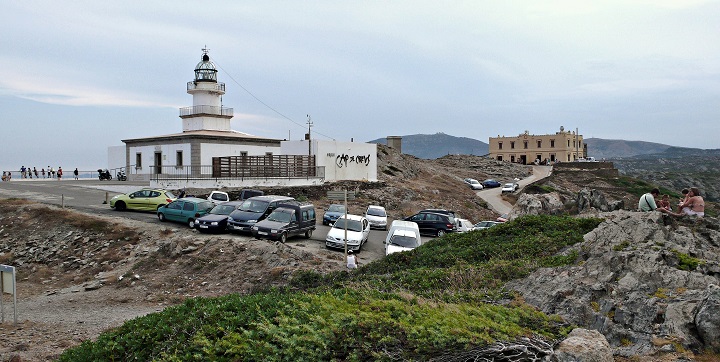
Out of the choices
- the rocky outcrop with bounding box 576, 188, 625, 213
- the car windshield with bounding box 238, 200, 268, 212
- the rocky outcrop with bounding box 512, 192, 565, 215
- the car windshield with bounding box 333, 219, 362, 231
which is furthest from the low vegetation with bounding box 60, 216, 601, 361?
the rocky outcrop with bounding box 512, 192, 565, 215

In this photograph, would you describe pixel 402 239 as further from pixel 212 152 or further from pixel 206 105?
pixel 206 105

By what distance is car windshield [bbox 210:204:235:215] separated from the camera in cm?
2378

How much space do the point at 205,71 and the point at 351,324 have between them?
140 ft

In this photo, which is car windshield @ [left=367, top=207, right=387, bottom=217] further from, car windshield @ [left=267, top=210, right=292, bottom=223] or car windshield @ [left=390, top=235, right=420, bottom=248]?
car windshield @ [left=390, top=235, right=420, bottom=248]

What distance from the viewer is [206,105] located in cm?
4506

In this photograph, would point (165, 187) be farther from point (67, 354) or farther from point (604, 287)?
point (604, 287)

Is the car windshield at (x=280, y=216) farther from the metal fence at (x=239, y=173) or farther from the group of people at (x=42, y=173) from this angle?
the group of people at (x=42, y=173)

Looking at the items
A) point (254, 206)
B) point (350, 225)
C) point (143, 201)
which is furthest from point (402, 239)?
point (143, 201)

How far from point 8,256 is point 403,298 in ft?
67.7

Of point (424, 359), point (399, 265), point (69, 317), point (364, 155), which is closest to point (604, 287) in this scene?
point (424, 359)

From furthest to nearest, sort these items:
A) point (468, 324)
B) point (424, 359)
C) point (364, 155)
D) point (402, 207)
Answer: point (364, 155) → point (402, 207) → point (468, 324) → point (424, 359)

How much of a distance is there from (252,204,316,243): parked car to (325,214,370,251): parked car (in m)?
1.42

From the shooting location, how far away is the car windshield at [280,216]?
2244 cm

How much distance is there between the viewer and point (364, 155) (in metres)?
46.1
